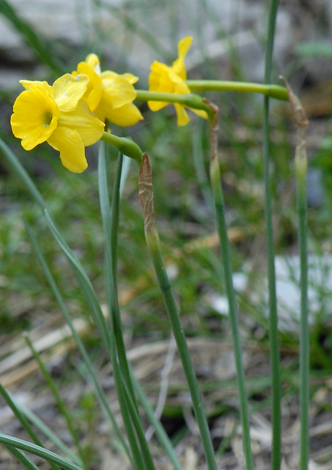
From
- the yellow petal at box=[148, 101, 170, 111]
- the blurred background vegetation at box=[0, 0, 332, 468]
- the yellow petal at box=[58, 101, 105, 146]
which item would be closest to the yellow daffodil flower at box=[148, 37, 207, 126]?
the yellow petal at box=[148, 101, 170, 111]

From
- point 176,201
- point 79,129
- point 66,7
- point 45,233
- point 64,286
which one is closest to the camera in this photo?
point 79,129

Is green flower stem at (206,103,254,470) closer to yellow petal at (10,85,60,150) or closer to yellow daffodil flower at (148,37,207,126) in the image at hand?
yellow daffodil flower at (148,37,207,126)

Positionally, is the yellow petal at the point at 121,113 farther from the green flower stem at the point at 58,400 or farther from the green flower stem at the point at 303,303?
the green flower stem at the point at 58,400

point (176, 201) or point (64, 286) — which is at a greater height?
point (176, 201)

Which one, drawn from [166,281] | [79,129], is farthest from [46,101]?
[166,281]

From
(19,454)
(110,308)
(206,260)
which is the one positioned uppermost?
(206,260)

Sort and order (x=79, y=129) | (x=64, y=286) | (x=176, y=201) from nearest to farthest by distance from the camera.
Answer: (x=79, y=129) → (x=64, y=286) → (x=176, y=201)

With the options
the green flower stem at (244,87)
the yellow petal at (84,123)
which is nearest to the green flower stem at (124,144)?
the yellow petal at (84,123)

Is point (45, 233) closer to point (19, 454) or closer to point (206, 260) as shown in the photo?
point (206, 260)
